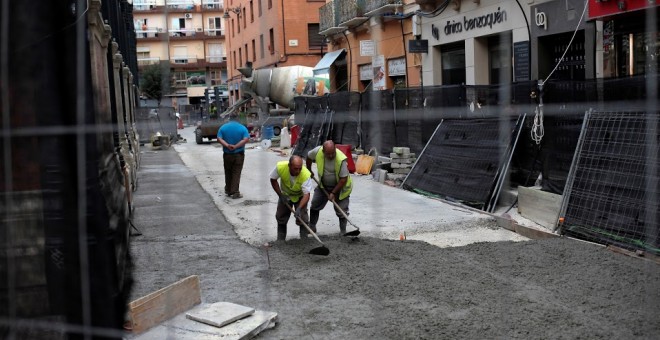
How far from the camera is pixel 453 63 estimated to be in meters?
17.0

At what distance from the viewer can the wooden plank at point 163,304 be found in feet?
14.4

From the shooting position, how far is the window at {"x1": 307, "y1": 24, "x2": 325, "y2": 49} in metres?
27.3

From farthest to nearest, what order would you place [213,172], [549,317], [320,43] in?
[320,43] → [213,172] → [549,317]

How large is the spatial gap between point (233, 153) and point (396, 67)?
9.58 metres

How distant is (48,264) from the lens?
2834 mm

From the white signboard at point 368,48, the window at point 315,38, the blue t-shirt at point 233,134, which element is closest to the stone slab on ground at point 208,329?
the blue t-shirt at point 233,134

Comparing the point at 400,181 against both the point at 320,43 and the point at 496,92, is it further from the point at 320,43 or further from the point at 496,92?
the point at 320,43

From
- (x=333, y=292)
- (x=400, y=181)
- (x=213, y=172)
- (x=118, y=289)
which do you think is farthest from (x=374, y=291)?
(x=213, y=172)

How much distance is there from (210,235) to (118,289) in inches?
173

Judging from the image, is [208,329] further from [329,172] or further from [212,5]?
[329,172]

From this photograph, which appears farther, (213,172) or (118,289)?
(213,172)

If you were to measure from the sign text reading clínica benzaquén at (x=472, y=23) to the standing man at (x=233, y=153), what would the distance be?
6.20 metres

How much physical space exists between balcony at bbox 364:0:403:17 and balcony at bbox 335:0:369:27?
24.7 inches

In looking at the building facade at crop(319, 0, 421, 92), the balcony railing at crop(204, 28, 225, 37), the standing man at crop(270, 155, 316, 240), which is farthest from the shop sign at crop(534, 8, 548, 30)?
the balcony railing at crop(204, 28, 225, 37)
